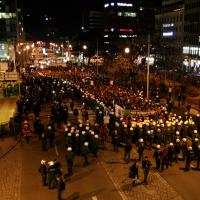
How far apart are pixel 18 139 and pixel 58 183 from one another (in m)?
9.75

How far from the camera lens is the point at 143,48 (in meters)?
80.8

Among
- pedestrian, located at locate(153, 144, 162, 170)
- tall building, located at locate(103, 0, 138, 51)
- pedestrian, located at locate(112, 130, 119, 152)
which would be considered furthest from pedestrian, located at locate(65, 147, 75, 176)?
tall building, located at locate(103, 0, 138, 51)

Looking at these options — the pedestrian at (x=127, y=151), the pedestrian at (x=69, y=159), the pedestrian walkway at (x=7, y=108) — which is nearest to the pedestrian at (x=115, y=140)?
the pedestrian at (x=127, y=151)

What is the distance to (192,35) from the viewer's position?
240 ft

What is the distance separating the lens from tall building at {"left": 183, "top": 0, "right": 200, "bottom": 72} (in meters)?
69.4

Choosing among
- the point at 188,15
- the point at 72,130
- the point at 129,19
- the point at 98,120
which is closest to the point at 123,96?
the point at 98,120

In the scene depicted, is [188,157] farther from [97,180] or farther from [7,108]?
[7,108]

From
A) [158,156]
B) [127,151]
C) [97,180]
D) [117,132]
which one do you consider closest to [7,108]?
[117,132]

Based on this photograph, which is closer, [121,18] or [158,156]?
[158,156]

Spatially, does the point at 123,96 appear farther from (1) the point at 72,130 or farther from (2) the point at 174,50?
(2) the point at 174,50

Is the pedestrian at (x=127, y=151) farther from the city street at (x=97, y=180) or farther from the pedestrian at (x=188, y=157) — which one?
the pedestrian at (x=188, y=157)

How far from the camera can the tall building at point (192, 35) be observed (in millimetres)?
69375

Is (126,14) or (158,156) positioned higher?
(126,14)

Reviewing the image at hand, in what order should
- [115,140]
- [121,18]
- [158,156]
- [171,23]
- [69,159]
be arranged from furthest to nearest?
[121,18] → [171,23] → [115,140] → [158,156] → [69,159]
